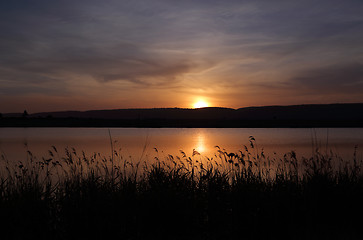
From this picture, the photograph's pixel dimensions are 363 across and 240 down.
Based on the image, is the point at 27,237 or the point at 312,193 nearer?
the point at 27,237

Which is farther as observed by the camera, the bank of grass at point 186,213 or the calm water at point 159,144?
the calm water at point 159,144

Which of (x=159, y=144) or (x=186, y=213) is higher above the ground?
(x=186, y=213)

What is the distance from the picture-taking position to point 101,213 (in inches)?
232

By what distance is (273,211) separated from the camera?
20.7 feet

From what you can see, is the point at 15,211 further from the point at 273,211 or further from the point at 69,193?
the point at 273,211

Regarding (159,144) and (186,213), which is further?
(159,144)

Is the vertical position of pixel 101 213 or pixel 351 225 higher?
pixel 101 213

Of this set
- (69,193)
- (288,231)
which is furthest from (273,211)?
(69,193)

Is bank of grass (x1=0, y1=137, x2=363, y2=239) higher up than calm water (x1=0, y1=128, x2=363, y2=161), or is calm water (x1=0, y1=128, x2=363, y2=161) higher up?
bank of grass (x1=0, y1=137, x2=363, y2=239)

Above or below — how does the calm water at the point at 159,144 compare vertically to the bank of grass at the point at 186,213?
below

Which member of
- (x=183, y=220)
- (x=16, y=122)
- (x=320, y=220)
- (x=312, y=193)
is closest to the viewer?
(x=183, y=220)

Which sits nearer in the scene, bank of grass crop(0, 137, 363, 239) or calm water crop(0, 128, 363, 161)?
bank of grass crop(0, 137, 363, 239)

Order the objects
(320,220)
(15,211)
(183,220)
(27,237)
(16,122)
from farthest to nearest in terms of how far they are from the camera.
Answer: (16,122) → (320,220) → (183,220) → (15,211) → (27,237)

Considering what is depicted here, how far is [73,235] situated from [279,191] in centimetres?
448
